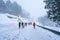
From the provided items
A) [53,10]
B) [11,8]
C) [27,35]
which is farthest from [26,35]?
[11,8]

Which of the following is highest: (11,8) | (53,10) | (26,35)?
(11,8)

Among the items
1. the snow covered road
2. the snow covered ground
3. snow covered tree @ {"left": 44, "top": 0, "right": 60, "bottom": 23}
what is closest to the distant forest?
snow covered tree @ {"left": 44, "top": 0, "right": 60, "bottom": 23}

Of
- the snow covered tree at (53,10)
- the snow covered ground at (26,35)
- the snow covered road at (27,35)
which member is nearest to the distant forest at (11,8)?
the snow covered tree at (53,10)

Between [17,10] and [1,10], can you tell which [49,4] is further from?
[17,10]

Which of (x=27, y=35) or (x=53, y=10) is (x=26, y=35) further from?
(x=53, y=10)

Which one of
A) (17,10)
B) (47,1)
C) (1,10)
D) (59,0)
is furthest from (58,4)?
(17,10)

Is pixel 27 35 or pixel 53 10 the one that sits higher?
pixel 53 10

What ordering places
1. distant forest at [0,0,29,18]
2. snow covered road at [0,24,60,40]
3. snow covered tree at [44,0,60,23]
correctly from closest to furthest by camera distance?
snow covered road at [0,24,60,40], snow covered tree at [44,0,60,23], distant forest at [0,0,29,18]

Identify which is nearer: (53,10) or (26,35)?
(26,35)

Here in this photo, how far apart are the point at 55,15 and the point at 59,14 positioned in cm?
129

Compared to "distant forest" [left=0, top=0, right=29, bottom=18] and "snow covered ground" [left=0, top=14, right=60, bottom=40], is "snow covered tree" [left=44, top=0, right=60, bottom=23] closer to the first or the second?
"snow covered ground" [left=0, top=14, right=60, bottom=40]

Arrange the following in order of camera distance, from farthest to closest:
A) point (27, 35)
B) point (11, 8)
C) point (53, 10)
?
point (11, 8) < point (53, 10) < point (27, 35)

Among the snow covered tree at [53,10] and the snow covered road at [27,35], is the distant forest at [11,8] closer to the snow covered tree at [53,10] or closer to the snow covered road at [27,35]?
the snow covered tree at [53,10]

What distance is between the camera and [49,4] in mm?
27188
